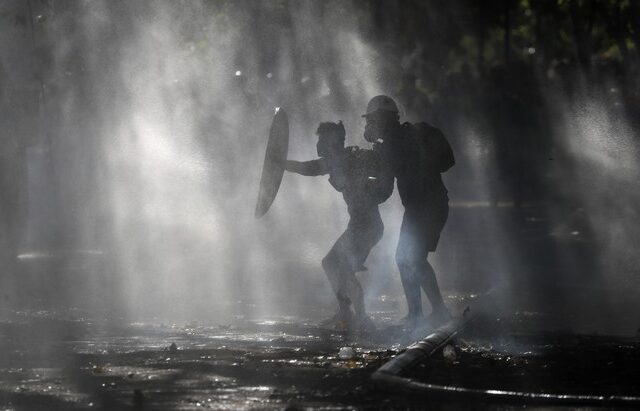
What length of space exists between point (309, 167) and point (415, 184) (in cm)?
88

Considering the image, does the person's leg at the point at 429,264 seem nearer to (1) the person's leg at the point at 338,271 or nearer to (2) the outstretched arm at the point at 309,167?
(1) the person's leg at the point at 338,271

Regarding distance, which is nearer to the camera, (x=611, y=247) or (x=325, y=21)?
(x=611, y=247)

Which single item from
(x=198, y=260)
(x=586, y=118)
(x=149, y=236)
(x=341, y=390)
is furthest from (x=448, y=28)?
(x=341, y=390)

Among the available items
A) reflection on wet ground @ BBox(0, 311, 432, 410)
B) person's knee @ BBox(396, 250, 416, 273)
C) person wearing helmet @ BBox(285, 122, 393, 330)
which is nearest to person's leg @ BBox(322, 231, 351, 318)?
person wearing helmet @ BBox(285, 122, 393, 330)

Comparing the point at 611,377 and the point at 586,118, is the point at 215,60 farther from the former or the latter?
the point at 611,377

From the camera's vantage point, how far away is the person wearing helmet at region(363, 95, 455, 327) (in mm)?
11883

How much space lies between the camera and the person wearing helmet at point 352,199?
1209 centimetres

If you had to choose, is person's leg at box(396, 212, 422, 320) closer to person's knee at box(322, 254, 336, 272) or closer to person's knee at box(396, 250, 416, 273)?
person's knee at box(396, 250, 416, 273)

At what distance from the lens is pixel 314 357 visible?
9.81 meters

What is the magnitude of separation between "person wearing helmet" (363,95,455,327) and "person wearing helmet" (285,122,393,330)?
16 centimetres

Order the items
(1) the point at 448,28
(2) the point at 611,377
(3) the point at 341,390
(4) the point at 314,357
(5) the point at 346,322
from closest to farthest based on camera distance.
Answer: (3) the point at 341,390
(2) the point at 611,377
(4) the point at 314,357
(5) the point at 346,322
(1) the point at 448,28

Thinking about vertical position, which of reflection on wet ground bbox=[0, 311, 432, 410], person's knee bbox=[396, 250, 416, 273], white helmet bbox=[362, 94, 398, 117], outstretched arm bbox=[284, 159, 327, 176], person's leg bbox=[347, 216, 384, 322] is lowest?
reflection on wet ground bbox=[0, 311, 432, 410]

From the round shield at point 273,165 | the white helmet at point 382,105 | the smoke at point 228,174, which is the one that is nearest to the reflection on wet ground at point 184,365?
the round shield at point 273,165

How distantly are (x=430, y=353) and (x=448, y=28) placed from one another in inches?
2152
